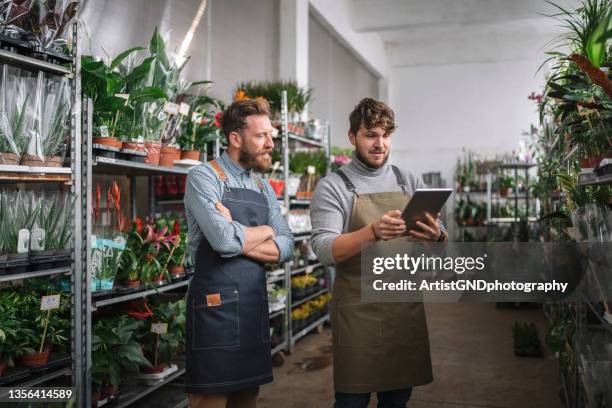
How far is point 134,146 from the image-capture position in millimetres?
2906

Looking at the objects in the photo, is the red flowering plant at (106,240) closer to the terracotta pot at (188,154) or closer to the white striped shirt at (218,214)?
the terracotta pot at (188,154)

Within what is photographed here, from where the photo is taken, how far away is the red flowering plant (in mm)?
2742

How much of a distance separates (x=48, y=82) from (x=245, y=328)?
1.37m

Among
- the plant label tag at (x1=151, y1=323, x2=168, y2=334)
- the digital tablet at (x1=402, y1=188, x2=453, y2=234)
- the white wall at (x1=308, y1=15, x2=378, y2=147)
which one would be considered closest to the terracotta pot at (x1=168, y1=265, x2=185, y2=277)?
the plant label tag at (x1=151, y1=323, x2=168, y2=334)

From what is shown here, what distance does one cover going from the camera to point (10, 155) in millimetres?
2285

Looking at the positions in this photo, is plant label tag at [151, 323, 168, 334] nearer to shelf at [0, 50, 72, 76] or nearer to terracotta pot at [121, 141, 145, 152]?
terracotta pot at [121, 141, 145, 152]

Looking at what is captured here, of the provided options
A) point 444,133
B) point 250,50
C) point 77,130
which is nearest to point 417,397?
point 77,130

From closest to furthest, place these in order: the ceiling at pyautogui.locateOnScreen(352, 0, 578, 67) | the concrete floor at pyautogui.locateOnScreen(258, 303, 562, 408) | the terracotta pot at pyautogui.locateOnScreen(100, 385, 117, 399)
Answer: the terracotta pot at pyautogui.locateOnScreen(100, 385, 117, 399) → the concrete floor at pyautogui.locateOnScreen(258, 303, 562, 408) → the ceiling at pyautogui.locateOnScreen(352, 0, 578, 67)

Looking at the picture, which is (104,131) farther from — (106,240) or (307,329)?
(307,329)

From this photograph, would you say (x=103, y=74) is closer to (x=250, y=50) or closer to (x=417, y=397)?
(x=417, y=397)

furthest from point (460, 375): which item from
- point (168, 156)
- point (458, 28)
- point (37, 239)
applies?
point (458, 28)

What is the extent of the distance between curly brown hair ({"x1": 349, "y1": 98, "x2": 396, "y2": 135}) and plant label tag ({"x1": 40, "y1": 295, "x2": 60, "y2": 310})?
1.47 meters

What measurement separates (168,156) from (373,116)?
1.58m

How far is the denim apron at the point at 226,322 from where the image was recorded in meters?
2.12
